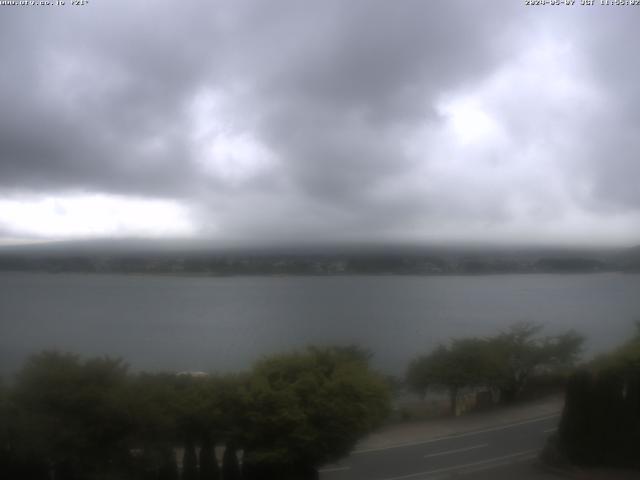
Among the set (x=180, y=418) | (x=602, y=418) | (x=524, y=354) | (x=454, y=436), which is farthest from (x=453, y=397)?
(x=180, y=418)

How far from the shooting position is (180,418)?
8.99 m

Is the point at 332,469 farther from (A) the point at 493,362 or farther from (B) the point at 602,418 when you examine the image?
(B) the point at 602,418

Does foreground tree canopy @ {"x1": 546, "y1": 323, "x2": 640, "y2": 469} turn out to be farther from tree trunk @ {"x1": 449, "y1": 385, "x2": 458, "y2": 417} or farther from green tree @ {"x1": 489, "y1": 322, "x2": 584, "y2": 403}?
tree trunk @ {"x1": 449, "y1": 385, "x2": 458, "y2": 417}

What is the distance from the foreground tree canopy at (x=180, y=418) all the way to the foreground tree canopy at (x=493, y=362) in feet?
5.80

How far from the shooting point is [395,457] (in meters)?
9.78

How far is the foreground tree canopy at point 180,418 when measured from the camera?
8227mm

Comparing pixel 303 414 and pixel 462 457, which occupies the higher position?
pixel 303 414

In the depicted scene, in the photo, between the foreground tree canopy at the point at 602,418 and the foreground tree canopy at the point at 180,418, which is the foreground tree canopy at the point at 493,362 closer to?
the foreground tree canopy at the point at 602,418

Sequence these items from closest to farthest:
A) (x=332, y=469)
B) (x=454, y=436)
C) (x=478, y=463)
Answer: (x=478, y=463) → (x=332, y=469) → (x=454, y=436)

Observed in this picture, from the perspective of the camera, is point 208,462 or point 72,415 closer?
point 72,415

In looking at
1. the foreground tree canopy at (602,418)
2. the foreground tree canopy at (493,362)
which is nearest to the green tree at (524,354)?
the foreground tree canopy at (493,362)

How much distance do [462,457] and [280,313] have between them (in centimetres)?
638

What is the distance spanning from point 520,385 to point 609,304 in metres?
3.70

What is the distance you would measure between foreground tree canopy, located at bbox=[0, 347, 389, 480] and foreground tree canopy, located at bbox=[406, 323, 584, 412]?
1.77m
